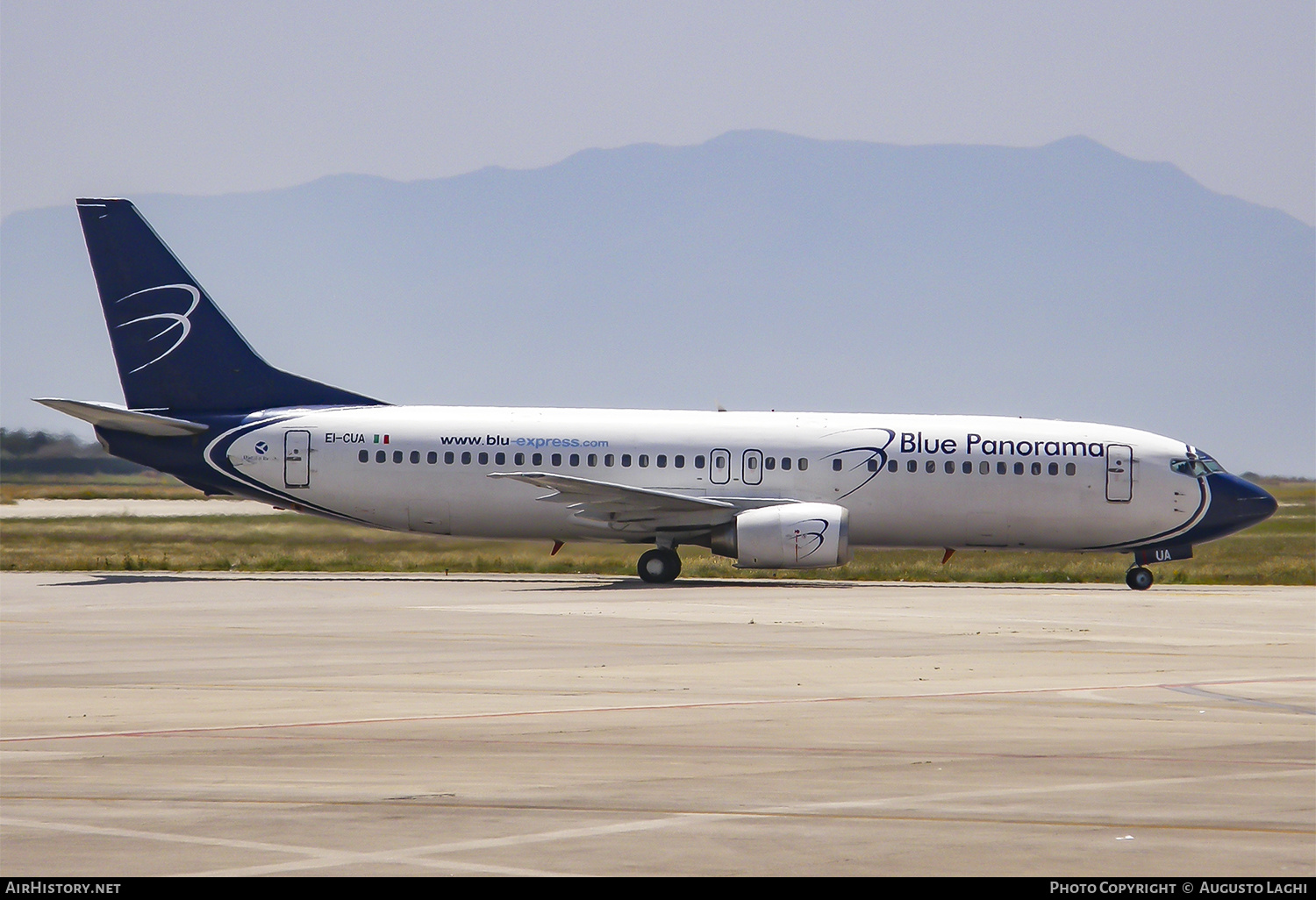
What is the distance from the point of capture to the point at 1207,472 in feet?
102

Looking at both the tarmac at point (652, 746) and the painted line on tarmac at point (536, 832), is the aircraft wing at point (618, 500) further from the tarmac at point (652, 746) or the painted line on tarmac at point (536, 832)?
the painted line on tarmac at point (536, 832)

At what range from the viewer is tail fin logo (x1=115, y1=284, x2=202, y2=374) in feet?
109

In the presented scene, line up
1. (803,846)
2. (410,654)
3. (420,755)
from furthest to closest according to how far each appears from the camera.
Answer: (410,654)
(420,755)
(803,846)

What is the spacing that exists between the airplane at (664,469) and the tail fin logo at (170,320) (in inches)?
2.9

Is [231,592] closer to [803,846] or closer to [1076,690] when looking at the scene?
[1076,690]

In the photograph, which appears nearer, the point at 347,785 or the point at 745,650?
the point at 347,785

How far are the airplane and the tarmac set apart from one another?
903 centimetres

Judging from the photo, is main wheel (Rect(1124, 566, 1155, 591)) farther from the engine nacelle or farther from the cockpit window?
the engine nacelle

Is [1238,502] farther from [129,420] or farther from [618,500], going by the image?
[129,420]

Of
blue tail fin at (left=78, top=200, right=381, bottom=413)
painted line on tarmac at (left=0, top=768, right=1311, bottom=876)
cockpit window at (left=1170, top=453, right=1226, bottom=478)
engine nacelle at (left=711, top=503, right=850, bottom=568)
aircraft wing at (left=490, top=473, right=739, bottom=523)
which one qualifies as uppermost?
blue tail fin at (left=78, top=200, right=381, bottom=413)

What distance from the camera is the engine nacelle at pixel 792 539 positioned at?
29312 mm

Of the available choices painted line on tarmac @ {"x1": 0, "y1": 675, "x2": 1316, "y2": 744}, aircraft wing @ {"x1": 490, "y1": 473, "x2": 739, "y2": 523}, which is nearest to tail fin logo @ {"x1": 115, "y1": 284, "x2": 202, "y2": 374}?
aircraft wing @ {"x1": 490, "y1": 473, "x2": 739, "y2": 523}
